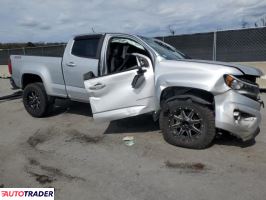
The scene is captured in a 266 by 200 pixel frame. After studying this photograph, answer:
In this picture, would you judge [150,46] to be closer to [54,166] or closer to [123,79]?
[123,79]

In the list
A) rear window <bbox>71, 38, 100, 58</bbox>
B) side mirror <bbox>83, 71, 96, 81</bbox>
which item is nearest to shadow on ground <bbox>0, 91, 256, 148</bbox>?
side mirror <bbox>83, 71, 96, 81</bbox>

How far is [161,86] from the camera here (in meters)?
5.51

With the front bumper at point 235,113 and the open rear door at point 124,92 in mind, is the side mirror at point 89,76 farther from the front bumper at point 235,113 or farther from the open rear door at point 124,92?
the front bumper at point 235,113

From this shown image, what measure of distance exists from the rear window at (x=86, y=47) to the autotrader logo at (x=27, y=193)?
3330 millimetres

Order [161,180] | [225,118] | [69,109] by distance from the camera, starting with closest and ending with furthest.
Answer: [161,180] → [225,118] → [69,109]

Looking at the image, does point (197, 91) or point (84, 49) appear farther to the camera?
point (84, 49)

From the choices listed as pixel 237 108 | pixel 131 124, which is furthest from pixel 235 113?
pixel 131 124

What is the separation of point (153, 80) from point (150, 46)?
2.38 feet

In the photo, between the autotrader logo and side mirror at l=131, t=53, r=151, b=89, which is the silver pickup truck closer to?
side mirror at l=131, t=53, r=151, b=89

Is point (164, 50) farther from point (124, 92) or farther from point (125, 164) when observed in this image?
point (125, 164)

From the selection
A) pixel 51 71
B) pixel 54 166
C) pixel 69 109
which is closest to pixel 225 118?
pixel 54 166

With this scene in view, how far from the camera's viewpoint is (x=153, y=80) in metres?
5.71

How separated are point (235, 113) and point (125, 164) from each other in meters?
1.76

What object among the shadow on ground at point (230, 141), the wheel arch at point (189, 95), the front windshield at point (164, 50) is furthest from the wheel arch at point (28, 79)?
the shadow on ground at point (230, 141)
